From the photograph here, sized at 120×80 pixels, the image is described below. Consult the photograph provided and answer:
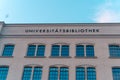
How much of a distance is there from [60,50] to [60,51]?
0.14 metres

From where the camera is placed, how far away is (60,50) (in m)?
24.5

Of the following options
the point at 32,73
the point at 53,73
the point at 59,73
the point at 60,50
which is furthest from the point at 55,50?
the point at 32,73

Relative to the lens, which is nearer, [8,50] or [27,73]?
[27,73]

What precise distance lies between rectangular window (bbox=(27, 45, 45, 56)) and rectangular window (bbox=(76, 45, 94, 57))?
433 centimetres

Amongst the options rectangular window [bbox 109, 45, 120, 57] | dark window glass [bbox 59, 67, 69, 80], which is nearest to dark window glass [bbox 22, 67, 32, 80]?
dark window glass [bbox 59, 67, 69, 80]

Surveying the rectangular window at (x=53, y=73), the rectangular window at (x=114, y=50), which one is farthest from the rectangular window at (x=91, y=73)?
the rectangular window at (x=53, y=73)

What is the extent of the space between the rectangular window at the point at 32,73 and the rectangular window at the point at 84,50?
5036 millimetres

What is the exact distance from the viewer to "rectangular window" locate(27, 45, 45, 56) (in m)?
24.5

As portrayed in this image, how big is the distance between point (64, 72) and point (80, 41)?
4787 millimetres

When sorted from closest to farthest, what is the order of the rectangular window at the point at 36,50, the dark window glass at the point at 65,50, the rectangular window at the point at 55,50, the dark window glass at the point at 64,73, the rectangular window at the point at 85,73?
the rectangular window at the point at 85,73 → the dark window glass at the point at 64,73 → the dark window glass at the point at 65,50 → the rectangular window at the point at 55,50 → the rectangular window at the point at 36,50

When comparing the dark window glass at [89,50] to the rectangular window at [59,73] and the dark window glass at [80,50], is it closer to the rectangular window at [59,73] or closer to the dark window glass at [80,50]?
the dark window glass at [80,50]

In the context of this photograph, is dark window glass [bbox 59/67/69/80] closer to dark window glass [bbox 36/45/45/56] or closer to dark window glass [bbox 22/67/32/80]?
dark window glass [bbox 36/45/45/56]

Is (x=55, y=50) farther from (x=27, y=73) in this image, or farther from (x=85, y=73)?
(x=85, y=73)

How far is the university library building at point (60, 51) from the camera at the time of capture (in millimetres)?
22547
